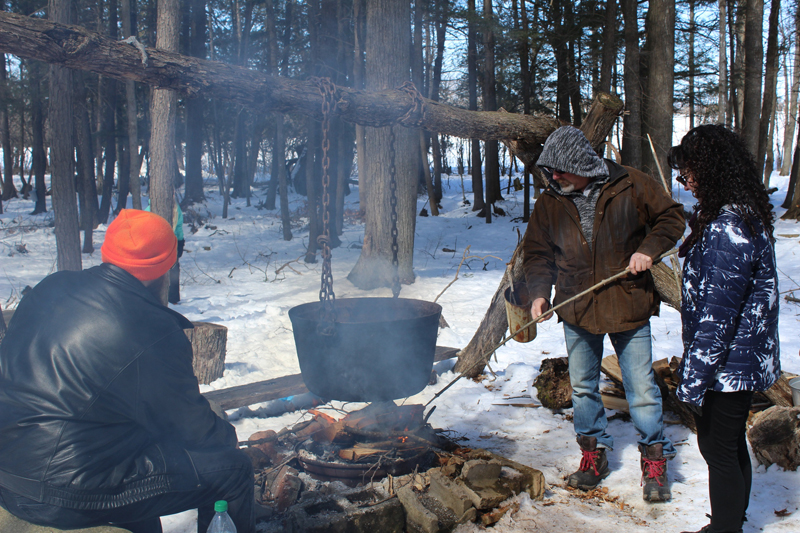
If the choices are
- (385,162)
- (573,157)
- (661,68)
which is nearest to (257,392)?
(573,157)

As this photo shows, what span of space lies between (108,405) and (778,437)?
3494mm

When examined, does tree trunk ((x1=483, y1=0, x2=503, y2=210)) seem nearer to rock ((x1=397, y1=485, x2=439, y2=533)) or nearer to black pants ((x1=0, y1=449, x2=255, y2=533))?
rock ((x1=397, y1=485, x2=439, y2=533))

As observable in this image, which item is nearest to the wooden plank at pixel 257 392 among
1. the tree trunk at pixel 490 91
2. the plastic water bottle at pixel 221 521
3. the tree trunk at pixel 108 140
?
Answer: the plastic water bottle at pixel 221 521

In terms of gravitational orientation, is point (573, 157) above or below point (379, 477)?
above

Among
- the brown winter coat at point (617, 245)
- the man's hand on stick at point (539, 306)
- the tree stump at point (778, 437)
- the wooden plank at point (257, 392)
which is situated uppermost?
the brown winter coat at point (617, 245)

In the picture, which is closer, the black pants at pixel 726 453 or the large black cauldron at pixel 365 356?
the black pants at pixel 726 453

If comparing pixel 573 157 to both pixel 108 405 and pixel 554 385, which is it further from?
pixel 108 405

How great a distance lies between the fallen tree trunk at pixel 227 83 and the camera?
8.32ft

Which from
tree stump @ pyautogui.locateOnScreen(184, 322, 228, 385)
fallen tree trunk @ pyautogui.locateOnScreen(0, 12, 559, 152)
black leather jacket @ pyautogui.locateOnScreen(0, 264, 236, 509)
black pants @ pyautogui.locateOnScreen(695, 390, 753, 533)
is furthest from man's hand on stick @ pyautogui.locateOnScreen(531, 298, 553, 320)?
tree stump @ pyautogui.locateOnScreen(184, 322, 228, 385)

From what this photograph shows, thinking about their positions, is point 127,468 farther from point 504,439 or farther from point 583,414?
point 504,439

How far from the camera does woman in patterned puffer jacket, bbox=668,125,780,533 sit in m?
2.06

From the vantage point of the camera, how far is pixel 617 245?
2828mm

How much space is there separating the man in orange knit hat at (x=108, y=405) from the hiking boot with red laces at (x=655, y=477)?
87.3 inches

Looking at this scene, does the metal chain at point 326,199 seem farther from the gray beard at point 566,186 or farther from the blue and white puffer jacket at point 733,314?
the blue and white puffer jacket at point 733,314
